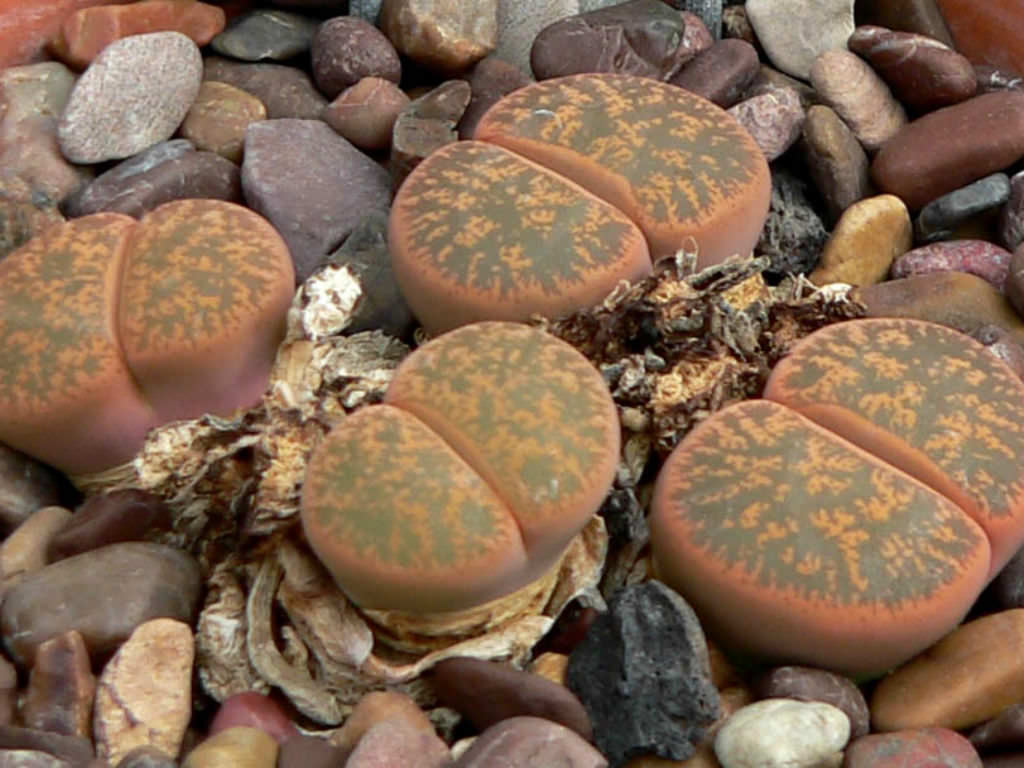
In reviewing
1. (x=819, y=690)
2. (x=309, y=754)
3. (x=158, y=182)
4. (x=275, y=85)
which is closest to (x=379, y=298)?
(x=158, y=182)

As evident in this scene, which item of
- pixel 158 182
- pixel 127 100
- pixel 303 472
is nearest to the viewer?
pixel 303 472

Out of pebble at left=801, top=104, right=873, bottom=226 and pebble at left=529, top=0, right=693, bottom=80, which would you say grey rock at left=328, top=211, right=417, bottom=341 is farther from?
pebble at left=801, top=104, right=873, bottom=226

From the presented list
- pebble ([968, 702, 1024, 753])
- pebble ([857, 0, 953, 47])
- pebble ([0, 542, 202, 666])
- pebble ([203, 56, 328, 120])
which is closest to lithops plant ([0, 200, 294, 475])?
pebble ([0, 542, 202, 666])

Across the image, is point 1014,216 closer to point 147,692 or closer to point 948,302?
point 948,302

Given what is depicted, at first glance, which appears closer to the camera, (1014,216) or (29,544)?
(29,544)

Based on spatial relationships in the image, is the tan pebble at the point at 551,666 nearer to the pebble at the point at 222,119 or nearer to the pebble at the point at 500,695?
the pebble at the point at 500,695

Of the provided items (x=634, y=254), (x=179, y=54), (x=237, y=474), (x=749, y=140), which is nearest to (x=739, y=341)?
(x=634, y=254)
